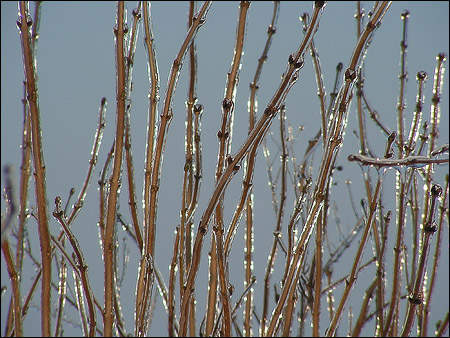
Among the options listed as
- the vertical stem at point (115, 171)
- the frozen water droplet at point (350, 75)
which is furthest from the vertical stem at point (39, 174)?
the frozen water droplet at point (350, 75)

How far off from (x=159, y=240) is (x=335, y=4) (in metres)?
1.64

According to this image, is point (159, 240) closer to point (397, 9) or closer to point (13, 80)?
point (13, 80)

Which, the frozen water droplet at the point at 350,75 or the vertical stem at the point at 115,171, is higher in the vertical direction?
the frozen water droplet at the point at 350,75

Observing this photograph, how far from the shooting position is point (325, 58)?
289 cm

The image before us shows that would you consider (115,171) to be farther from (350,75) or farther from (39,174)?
(350,75)

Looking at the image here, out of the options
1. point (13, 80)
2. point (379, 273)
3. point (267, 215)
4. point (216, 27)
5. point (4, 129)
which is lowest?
point (379, 273)

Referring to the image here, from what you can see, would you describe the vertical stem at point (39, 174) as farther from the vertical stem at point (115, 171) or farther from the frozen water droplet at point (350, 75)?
the frozen water droplet at point (350, 75)

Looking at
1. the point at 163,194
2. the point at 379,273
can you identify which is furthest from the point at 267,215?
the point at 379,273

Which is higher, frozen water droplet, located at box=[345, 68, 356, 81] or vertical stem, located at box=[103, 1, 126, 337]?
frozen water droplet, located at box=[345, 68, 356, 81]

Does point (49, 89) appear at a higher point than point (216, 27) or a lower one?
lower

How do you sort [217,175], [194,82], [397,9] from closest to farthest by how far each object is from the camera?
[217,175] < [194,82] < [397,9]

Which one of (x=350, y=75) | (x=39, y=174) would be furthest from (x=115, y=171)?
(x=350, y=75)

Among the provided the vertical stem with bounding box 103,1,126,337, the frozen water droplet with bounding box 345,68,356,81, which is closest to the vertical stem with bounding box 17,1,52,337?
the vertical stem with bounding box 103,1,126,337

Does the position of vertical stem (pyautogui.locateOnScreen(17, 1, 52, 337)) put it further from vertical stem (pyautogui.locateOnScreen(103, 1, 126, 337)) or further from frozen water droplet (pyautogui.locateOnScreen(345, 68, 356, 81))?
frozen water droplet (pyautogui.locateOnScreen(345, 68, 356, 81))
